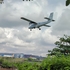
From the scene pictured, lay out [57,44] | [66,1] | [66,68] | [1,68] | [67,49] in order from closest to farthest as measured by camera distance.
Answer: [66,1]
[66,68]
[67,49]
[57,44]
[1,68]

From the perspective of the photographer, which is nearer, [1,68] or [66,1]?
[66,1]

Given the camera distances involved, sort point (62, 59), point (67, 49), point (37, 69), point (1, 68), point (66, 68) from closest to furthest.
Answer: point (66, 68)
point (62, 59)
point (37, 69)
point (67, 49)
point (1, 68)

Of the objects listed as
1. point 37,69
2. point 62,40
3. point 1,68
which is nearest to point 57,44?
point 62,40

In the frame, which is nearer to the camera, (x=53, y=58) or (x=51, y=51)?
(x=53, y=58)

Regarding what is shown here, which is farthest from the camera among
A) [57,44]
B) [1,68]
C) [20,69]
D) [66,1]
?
[1,68]

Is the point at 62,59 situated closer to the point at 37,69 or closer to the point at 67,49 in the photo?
the point at 37,69

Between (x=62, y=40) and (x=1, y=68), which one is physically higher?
(x=62, y=40)

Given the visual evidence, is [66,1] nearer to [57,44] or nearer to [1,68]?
[57,44]

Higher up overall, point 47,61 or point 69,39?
point 69,39

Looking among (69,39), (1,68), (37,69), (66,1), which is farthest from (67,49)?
(66,1)
